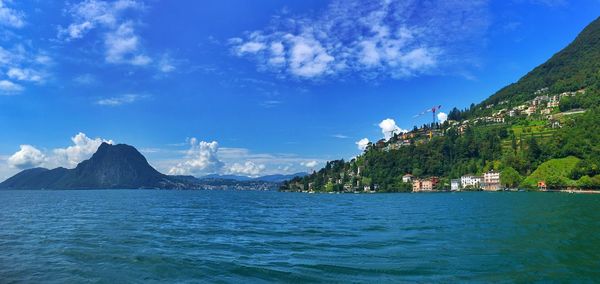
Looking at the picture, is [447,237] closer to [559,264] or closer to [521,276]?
[559,264]

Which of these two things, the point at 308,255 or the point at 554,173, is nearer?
the point at 308,255

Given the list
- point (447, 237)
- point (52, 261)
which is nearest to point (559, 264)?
point (447, 237)

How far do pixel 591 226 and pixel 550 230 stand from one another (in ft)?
18.5

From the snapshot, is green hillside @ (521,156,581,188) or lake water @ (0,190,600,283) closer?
lake water @ (0,190,600,283)

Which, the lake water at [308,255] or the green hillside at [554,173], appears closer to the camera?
the lake water at [308,255]

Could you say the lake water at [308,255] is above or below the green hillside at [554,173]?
below

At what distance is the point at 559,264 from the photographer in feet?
76.1

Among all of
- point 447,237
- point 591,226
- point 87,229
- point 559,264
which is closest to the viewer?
point 559,264

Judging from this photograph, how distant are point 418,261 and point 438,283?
5.07 meters

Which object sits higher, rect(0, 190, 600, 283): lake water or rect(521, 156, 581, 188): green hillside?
rect(521, 156, 581, 188): green hillside

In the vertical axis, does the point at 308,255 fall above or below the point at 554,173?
below

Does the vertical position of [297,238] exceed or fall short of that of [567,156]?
it falls short

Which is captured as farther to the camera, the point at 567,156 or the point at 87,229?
the point at 567,156

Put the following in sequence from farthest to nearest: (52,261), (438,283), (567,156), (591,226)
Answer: (567,156), (591,226), (52,261), (438,283)
